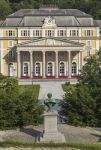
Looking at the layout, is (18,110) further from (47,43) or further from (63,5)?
(63,5)

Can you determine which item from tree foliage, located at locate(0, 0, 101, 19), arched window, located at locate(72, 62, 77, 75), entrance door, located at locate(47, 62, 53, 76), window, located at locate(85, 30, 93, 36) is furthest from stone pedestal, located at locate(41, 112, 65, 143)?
tree foliage, located at locate(0, 0, 101, 19)

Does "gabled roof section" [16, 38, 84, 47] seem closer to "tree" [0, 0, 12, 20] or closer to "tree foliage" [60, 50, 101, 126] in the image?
"tree" [0, 0, 12, 20]

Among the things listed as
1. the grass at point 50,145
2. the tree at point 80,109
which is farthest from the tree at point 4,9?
the grass at point 50,145

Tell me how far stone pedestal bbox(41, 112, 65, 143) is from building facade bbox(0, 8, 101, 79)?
4246 cm

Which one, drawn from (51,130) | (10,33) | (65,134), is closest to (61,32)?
(10,33)

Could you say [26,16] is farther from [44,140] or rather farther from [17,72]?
[44,140]

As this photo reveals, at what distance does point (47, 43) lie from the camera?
6925cm

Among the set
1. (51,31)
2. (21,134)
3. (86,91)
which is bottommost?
(21,134)

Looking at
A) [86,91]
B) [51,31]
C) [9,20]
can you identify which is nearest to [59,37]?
[51,31]

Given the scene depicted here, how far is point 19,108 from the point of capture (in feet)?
97.6

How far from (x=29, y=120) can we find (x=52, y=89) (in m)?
24.9

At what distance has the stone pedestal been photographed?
86.6 feet

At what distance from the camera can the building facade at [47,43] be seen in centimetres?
6931

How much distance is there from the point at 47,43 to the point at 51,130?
43.1 m
